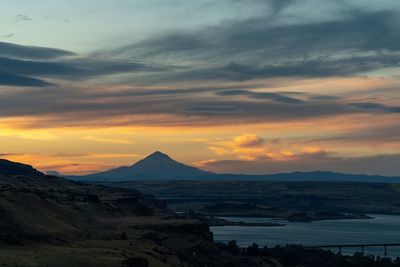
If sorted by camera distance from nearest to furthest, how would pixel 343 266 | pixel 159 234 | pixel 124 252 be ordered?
pixel 124 252
pixel 159 234
pixel 343 266

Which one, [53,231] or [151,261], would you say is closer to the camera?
[151,261]

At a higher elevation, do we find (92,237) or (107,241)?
(92,237)

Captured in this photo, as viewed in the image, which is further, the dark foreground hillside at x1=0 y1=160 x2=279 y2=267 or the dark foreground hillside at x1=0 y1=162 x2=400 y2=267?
the dark foreground hillside at x1=0 y1=162 x2=400 y2=267

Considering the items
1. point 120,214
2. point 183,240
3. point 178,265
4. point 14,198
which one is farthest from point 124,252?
point 120,214

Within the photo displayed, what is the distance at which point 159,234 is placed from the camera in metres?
115

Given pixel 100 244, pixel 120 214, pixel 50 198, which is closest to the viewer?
pixel 100 244

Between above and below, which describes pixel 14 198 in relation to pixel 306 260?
above

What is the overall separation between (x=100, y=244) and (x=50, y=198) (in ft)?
163

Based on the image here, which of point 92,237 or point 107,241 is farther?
point 92,237

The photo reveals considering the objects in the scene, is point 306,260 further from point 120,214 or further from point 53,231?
point 53,231

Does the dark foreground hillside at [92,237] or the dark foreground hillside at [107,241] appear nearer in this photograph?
the dark foreground hillside at [92,237]

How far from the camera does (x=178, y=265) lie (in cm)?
8550

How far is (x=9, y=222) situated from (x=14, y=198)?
1874 centimetres

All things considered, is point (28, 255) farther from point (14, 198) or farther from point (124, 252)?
point (14, 198)
